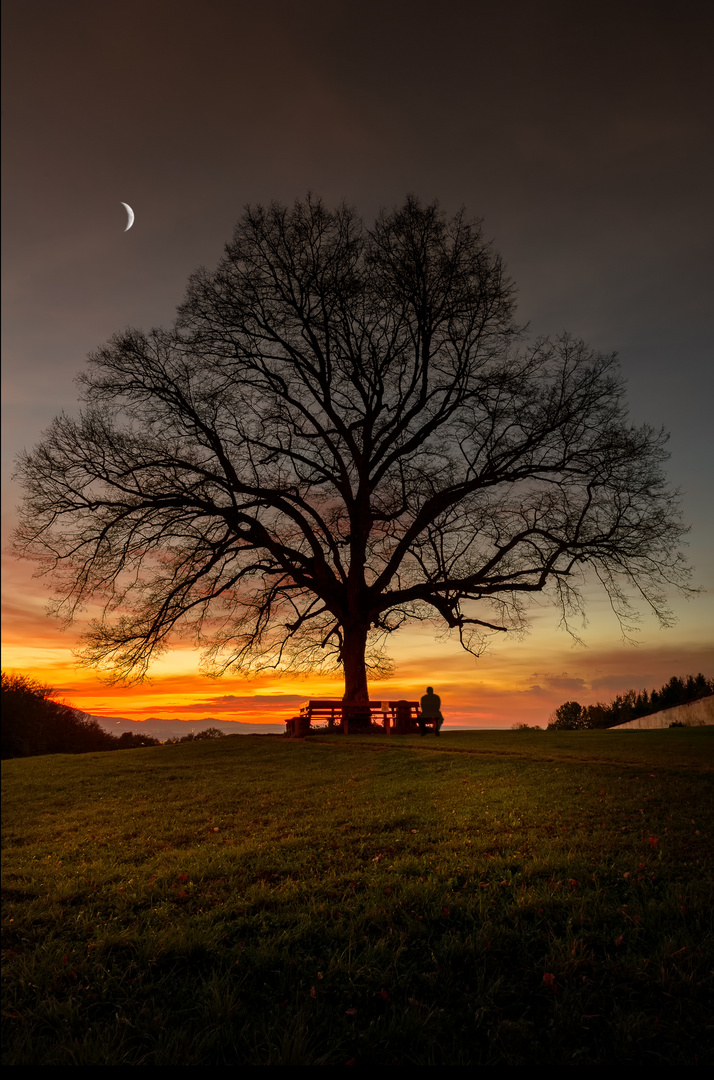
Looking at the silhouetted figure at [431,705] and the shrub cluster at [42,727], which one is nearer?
the silhouetted figure at [431,705]

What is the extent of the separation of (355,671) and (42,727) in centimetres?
1318

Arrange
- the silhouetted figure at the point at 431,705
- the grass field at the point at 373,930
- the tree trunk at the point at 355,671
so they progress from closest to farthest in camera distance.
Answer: the grass field at the point at 373,930 < the silhouetted figure at the point at 431,705 < the tree trunk at the point at 355,671

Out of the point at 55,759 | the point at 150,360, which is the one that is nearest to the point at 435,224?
the point at 150,360

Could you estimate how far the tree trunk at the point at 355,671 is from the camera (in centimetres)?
2270

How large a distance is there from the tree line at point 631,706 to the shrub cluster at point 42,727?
20.9 metres

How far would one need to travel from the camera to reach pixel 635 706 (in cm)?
3531

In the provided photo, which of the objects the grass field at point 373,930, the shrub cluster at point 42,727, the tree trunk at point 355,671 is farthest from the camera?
the shrub cluster at point 42,727

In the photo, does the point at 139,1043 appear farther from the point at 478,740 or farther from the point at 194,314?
the point at 194,314

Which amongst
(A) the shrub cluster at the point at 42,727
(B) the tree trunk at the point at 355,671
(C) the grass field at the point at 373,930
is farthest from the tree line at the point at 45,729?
(C) the grass field at the point at 373,930

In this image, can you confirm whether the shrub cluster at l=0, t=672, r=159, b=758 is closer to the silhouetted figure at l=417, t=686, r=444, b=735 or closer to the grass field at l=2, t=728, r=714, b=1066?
the silhouetted figure at l=417, t=686, r=444, b=735

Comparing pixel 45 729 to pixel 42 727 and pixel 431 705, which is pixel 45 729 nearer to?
pixel 42 727

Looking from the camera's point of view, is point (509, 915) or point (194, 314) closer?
point (509, 915)

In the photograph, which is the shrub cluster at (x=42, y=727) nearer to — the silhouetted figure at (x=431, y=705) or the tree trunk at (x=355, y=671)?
the tree trunk at (x=355, y=671)

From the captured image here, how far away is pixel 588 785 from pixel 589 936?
6453mm
